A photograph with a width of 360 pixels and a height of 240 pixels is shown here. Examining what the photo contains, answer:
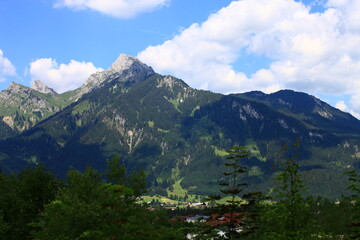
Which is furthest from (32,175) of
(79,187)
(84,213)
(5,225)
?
(84,213)

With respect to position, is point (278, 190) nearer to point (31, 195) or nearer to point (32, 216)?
point (32, 216)

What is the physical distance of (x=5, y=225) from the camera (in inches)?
2019

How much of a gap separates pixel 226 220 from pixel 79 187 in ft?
181

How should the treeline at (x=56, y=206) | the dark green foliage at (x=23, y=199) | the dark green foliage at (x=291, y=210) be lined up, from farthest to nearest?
the dark green foliage at (x=23, y=199) < the treeline at (x=56, y=206) < the dark green foliage at (x=291, y=210)

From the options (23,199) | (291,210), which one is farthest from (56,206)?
(291,210)

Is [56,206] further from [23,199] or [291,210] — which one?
[291,210]

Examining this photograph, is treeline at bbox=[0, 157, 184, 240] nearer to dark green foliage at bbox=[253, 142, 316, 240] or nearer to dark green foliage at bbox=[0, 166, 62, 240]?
dark green foliage at bbox=[0, 166, 62, 240]

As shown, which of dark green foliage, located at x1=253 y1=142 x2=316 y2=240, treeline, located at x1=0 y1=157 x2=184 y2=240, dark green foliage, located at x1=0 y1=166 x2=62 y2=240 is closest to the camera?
dark green foliage, located at x1=253 y1=142 x2=316 y2=240

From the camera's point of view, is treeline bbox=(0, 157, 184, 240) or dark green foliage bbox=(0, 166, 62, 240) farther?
dark green foliage bbox=(0, 166, 62, 240)

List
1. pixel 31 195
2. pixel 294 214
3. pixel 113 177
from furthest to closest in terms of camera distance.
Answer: pixel 113 177, pixel 31 195, pixel 294 214

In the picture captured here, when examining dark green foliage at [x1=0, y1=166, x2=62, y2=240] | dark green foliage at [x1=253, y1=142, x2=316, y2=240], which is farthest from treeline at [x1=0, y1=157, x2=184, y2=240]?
dark green foliage at [x1=253, y1=142, x2=316, y2=240]

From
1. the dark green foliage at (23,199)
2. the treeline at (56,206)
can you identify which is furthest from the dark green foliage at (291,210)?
the dark green foliage at (23,199)

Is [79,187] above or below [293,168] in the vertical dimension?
below

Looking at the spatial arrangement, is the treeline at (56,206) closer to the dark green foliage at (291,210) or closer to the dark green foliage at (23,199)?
the dark green foliage at (23,199)
